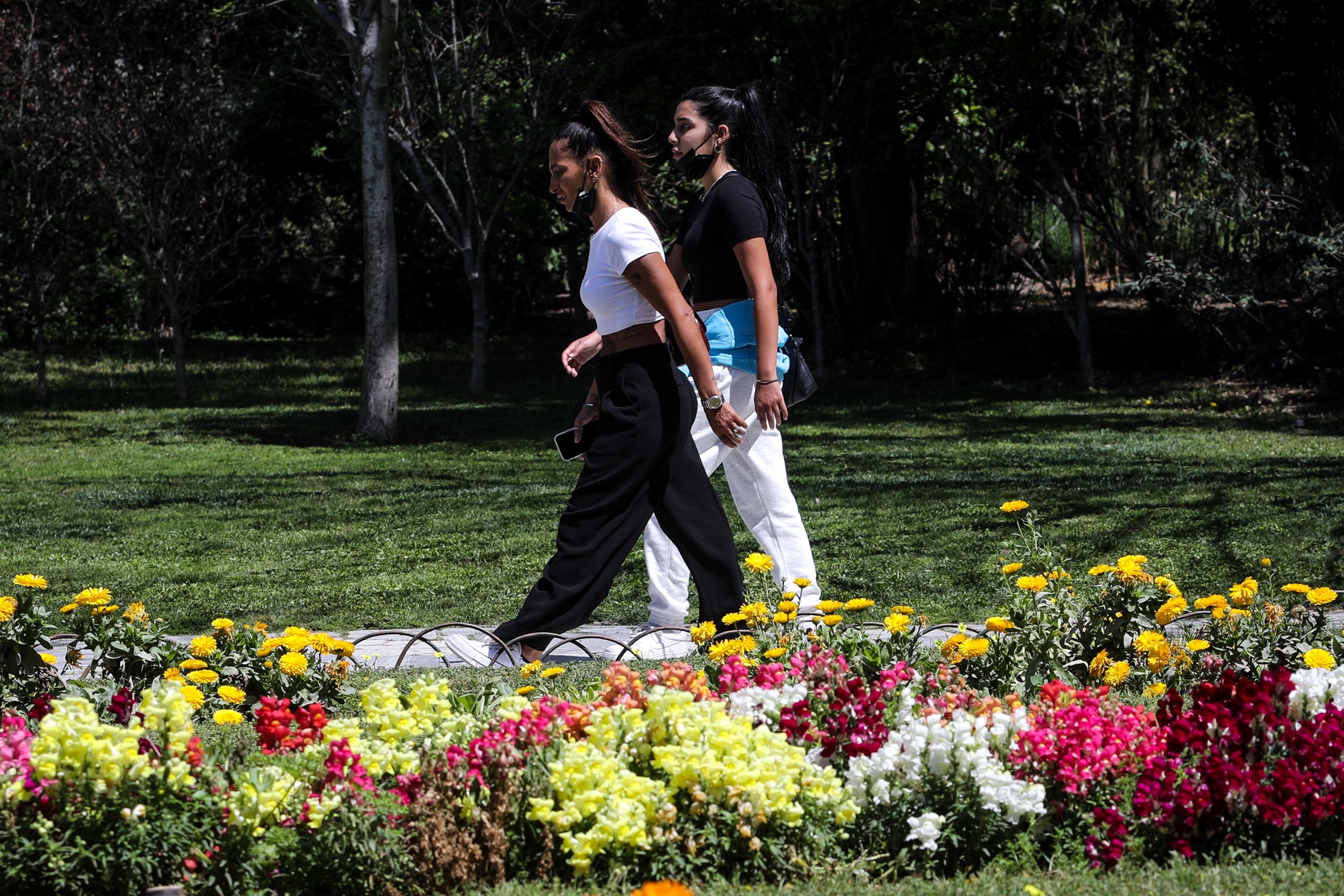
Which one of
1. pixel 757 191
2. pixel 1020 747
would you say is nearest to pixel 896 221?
pixel 757 191

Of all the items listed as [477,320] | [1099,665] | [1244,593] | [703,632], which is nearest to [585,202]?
[703,632]

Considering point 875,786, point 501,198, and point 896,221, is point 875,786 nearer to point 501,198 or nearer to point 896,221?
point 501,198

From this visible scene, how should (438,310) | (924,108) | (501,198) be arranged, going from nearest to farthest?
(501,198)
(924,108)
(438,310)

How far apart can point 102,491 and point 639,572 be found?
240 inches

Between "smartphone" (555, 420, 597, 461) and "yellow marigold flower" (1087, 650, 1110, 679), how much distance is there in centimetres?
172

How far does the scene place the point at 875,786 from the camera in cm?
272

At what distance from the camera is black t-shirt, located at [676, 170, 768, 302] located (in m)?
4.64

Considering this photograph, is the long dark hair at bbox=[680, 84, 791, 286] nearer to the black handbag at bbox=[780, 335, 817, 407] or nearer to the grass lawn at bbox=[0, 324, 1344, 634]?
the black handbag at bbox=[780, 335, 817, 407]

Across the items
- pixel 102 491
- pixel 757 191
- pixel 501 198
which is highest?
pixel 501 198

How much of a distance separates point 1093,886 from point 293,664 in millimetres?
Answer: 2060

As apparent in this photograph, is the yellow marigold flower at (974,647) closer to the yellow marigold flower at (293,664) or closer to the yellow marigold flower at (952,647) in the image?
the yellow marigold flower at (952,647)

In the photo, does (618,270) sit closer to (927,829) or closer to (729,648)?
(729,648)

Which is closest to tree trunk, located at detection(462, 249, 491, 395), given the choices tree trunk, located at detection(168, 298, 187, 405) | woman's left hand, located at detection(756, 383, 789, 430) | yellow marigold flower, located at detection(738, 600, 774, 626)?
tree trunk, located at detection(168, 298, 187, 405)

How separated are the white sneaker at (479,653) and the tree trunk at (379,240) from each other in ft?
34.9
